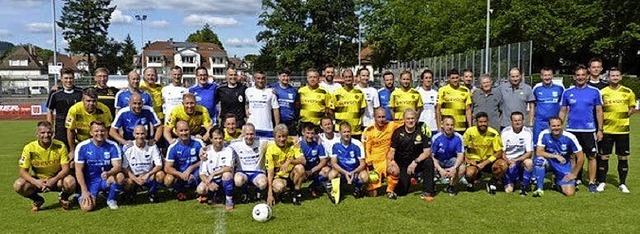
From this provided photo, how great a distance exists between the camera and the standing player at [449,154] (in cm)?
700

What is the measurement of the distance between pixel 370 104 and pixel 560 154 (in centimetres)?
266

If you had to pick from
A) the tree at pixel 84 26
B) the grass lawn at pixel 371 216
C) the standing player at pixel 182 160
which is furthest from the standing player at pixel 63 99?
the tree at pixel 84 26

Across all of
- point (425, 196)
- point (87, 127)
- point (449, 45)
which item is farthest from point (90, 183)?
point (449, 45)

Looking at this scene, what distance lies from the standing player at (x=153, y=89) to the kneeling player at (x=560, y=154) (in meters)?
5.13

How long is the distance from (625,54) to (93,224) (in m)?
40.1

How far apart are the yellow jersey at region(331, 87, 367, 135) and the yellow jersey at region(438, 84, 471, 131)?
114 cm

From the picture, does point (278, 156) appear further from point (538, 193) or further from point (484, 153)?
point (538, 193)

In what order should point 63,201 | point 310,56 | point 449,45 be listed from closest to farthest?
point 63,201
point 449,45
point 310,56

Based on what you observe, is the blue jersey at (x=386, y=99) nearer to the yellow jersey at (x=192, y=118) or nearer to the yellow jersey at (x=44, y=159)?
the yellow jersey at (x=192, y=118)

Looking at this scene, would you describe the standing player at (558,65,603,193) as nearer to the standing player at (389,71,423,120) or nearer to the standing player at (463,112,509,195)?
the standing player at (463,112,509,195)

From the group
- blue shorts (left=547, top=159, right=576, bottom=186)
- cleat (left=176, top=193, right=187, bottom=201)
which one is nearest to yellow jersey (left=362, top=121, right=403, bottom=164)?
blue shorts (left=547, top=159, right=576, bottom=186)

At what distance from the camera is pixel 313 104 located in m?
7.54

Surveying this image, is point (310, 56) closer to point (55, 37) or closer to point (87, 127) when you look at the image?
point (55, 37)

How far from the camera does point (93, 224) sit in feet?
18.6
